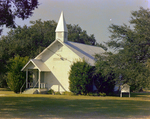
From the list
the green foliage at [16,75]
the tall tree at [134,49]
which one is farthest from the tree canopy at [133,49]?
the green foliage at [16,75]

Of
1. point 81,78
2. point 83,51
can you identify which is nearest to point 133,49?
point 81,78

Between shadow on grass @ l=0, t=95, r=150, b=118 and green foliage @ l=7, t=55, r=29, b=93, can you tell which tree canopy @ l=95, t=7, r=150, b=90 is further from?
green foliage @ l=7, t=55, r=29, b=93

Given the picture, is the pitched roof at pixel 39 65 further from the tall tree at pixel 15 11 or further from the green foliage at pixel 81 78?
the tall tree at pixel 15 11

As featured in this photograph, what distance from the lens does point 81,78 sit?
29.4 metres

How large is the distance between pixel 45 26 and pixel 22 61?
84.4 feet

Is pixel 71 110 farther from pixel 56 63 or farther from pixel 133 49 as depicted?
pixel 56 63

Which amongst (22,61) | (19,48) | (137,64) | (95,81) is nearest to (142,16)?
(137,64)

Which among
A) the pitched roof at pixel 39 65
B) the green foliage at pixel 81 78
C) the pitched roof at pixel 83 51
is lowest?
the green foliage at pixel 81 78

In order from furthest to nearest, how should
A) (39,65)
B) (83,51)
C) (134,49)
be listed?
(83,51) → (39,65) → (134,49)

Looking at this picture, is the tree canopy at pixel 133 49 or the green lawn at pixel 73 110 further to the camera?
the tree canopy at pixel 133 49

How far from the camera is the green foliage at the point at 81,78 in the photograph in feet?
96.5

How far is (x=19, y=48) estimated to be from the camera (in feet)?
148

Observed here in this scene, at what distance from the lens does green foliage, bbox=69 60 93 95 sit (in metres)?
29.4

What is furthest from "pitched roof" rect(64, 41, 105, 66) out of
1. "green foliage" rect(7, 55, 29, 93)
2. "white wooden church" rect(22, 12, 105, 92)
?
"green foliage" rect(7, 55, 29, 93)
